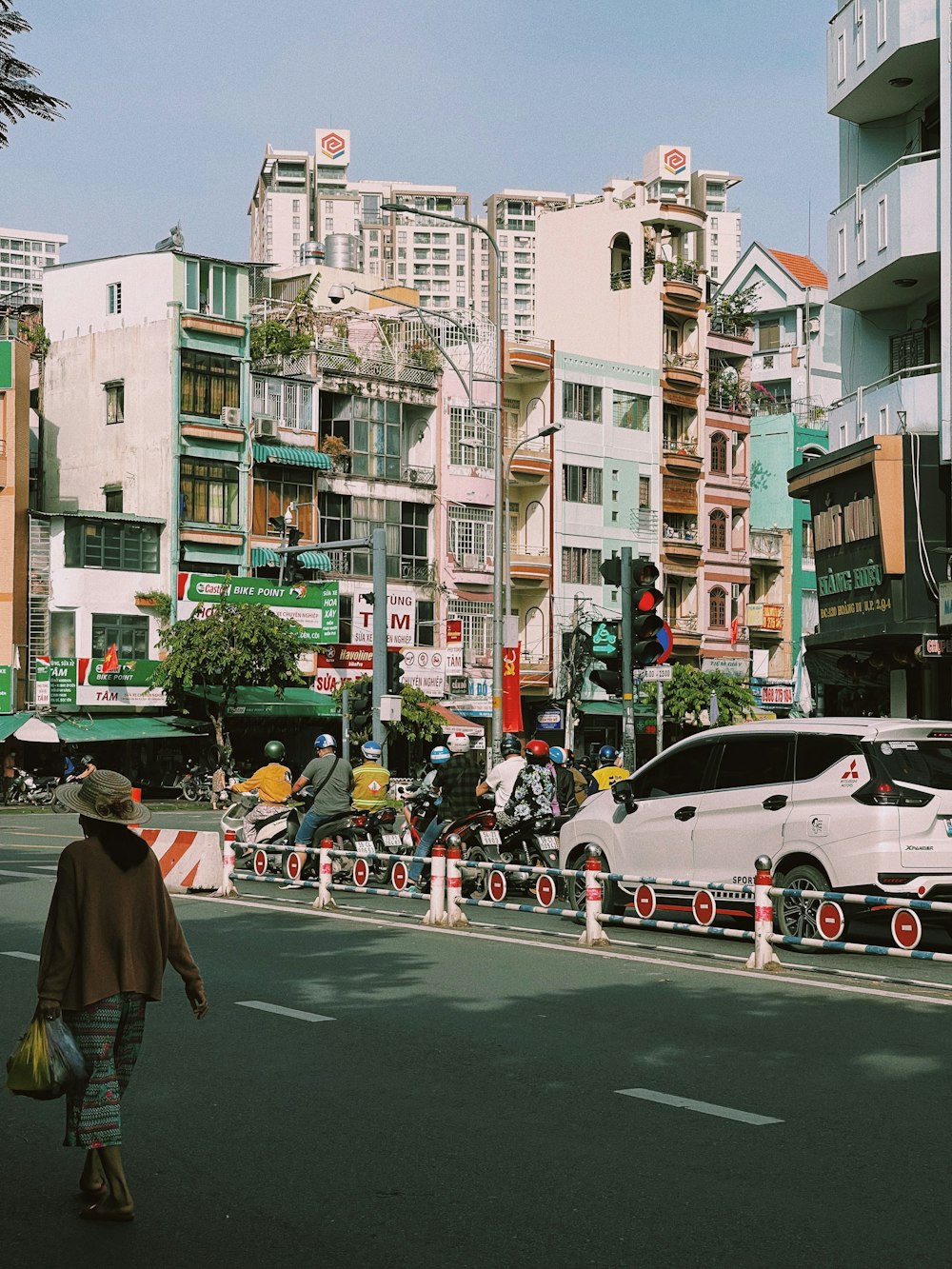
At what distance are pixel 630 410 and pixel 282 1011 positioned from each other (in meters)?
60.5

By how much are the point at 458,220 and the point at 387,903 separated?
67.1 ft

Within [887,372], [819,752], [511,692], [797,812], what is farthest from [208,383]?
[797,812]

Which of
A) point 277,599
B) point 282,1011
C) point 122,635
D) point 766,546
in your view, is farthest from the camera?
point 766,546

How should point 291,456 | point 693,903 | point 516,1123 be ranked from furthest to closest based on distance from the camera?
1. point 291,456
2. point 693,903
3. point 516,1123

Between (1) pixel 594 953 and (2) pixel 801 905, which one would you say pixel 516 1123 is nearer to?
(1) pixel 594 953

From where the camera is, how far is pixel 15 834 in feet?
106

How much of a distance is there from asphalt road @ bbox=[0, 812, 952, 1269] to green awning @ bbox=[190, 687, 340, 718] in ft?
137

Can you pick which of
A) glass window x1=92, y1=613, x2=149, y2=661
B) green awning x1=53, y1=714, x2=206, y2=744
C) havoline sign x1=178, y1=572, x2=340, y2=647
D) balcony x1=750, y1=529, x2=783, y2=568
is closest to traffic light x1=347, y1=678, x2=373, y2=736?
green awning x1=53, y1=714, x2=206, y2=744

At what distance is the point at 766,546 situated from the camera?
74.8m

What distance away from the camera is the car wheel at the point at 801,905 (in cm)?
1427

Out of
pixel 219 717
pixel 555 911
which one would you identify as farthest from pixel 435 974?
pixel 219 717

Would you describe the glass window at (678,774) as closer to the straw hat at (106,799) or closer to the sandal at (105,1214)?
the straw hat at (106,799)

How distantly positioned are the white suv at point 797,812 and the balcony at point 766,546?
58556 mm

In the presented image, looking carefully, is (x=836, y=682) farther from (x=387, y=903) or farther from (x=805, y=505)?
(x=805, y=505)
